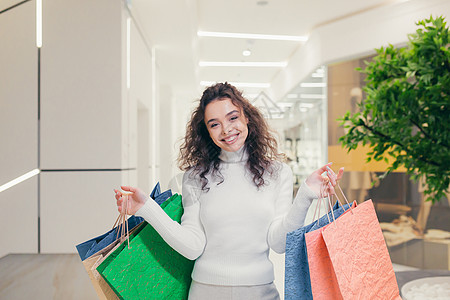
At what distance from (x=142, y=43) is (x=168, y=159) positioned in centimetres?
403

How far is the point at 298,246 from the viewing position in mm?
1188

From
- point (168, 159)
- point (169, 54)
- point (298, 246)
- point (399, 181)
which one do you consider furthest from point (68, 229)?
point (168, 159)

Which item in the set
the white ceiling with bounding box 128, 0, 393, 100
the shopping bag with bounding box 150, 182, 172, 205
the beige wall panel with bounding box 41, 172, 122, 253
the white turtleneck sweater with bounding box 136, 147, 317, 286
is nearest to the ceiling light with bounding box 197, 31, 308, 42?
the white ceiling with bounding box 128, 0, 393, 100

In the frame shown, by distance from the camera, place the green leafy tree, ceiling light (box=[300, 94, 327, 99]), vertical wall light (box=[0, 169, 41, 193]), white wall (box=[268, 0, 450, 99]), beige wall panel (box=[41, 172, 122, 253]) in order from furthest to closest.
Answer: ceiling light (box=[300, 94, 327, 99]) → white wall (box=[268, 0, 450, 99]) → beige wall panel (box=[41, 172, 122, 253]) → vertical wall light (box=[0, 169, 41, 193]) → the green leafy tree

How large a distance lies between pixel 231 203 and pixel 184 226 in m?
0.18

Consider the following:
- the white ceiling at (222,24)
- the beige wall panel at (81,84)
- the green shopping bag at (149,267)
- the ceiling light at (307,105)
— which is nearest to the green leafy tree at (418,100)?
the green shopping bag at (149,267)

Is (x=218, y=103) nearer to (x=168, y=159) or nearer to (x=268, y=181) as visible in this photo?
(x=268, y=181)

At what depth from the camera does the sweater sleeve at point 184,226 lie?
134 centimetres

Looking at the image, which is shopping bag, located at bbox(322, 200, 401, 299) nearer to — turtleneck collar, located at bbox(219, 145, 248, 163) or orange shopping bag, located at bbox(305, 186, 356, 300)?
orange shopping bag, located at bbox(305, 186, 356, 300)

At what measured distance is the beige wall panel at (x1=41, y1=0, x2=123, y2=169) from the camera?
288 cm

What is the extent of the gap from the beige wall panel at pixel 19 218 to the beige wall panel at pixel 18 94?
106mm

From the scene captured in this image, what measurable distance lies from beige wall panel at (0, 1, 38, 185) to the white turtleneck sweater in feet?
5.91

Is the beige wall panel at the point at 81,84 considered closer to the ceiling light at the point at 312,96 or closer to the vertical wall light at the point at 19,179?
the vertical wall light at the point at 19,179

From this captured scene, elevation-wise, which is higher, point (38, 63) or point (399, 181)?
point (38, 63)
